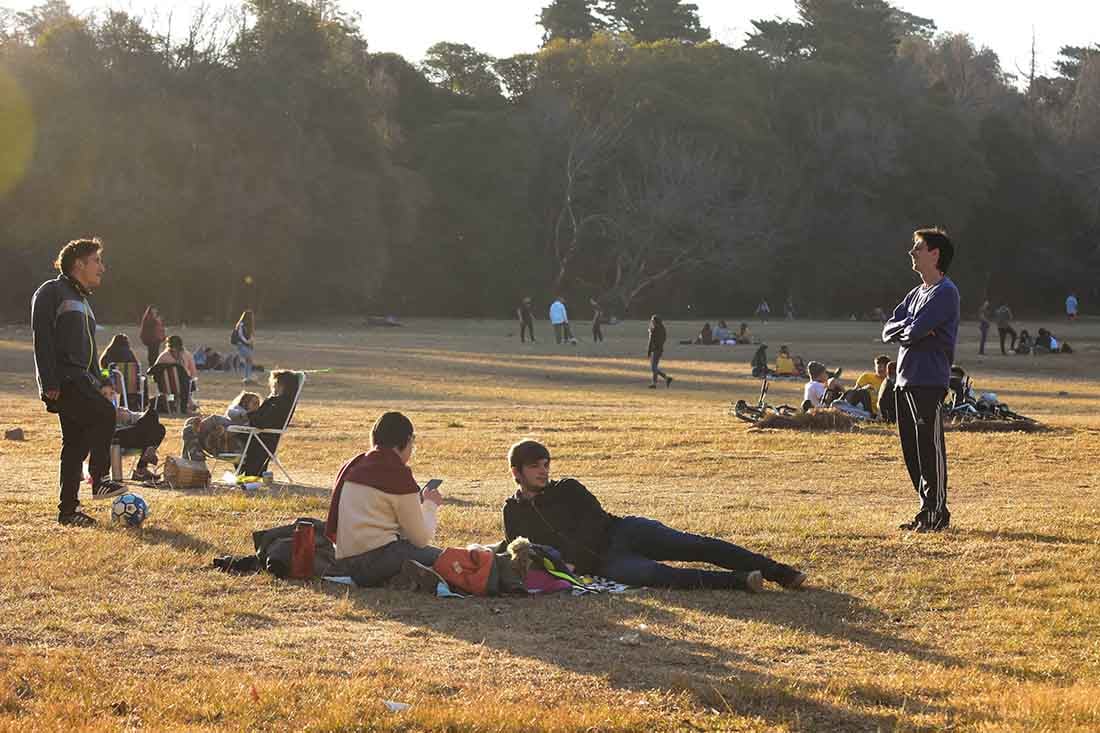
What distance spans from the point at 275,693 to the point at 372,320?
170ft

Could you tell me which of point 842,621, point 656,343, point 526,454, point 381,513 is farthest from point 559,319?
point 842,621

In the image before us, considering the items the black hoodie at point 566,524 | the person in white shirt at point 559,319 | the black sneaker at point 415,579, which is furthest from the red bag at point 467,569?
the person in white shirt at point 559,319

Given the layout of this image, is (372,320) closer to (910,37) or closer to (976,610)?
(976,610)

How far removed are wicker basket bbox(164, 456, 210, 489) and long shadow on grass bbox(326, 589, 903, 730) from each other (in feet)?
16.1

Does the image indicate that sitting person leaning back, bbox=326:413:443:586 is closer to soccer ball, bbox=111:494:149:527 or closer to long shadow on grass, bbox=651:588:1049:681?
long shadow on grass, bbox=651:588:1049:681

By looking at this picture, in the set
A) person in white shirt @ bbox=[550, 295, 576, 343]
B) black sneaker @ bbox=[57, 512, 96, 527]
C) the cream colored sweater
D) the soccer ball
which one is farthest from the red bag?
person in white shirt @ bbox=[550, 295, 576, 343]

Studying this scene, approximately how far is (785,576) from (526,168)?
192 feet

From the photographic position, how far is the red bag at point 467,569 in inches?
285

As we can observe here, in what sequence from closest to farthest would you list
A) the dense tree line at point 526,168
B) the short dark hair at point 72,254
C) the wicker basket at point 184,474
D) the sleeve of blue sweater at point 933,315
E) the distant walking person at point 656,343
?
Answer: the sleeve of blue sweater at point 933,315
the short dark hair at point 72,254
the wicker basket at point 184,474
the distant walking person at point 656,343
the dense tree line at point 526,168

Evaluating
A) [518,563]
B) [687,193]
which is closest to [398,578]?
[518,563]

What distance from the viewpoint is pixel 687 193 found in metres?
62.8

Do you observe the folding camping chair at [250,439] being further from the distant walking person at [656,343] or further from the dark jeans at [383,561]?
the distant walking person at [656,343]

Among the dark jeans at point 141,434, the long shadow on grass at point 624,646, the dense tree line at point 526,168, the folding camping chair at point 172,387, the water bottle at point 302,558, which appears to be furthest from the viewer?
the dense tree line at point 526,168

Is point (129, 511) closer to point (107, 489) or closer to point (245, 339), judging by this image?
point (107, 489)
